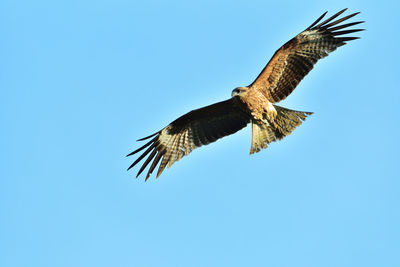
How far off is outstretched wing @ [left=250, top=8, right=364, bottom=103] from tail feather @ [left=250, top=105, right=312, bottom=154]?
336 millimetres

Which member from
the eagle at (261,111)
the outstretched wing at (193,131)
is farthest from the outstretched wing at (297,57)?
the outstretched wing at (193,131)

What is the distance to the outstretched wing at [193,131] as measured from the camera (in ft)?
51.3

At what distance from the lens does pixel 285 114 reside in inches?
606

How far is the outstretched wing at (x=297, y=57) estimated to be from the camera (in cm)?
1515

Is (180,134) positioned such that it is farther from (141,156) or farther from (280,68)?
(280,68)

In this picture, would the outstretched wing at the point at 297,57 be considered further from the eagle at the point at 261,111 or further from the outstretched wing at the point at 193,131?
the outstretched wing at the point at 193,131

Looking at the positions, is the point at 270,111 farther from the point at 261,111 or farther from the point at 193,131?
the point at 193,131

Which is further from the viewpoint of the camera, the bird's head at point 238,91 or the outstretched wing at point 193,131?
the outstretched wing at point 193,131

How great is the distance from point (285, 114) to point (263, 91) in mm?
612

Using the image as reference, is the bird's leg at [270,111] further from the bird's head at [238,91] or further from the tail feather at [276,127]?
the bird's head at [238,91]

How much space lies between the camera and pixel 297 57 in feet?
50.1

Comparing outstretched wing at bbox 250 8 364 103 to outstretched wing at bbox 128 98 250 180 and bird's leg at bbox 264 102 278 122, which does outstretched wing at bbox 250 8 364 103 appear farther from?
outstretched wing at bbox 128 98 250 180

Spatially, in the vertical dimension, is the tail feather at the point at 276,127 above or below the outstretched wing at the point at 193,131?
below

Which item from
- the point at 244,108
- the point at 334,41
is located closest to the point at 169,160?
the point at 244,108
